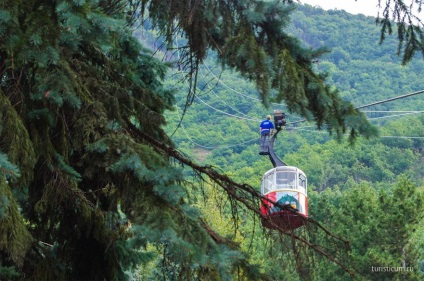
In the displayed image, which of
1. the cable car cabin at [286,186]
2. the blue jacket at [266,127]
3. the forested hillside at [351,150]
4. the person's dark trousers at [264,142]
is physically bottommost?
the cable car cabin at [286,186]

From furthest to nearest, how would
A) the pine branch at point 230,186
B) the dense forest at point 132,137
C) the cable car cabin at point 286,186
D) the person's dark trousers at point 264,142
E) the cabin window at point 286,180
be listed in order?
the person's dark trousers at point 264,142, the cabin window at point 286,180, the cable car cabin at point 286,186, the pine branch at point 230,186, the dense forest at point 132,137

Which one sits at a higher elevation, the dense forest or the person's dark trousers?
the person's dark trousers

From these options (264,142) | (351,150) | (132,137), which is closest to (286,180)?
(264,142)

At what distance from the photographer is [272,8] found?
12.8 feet

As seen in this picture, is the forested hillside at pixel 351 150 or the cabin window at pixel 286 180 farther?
the forested hillside at pixel 351 150

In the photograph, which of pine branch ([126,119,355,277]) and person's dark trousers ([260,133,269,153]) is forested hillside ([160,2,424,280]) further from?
person's dark trousers ([260,133,269,153])

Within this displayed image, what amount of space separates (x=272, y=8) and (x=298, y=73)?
1.11 ft

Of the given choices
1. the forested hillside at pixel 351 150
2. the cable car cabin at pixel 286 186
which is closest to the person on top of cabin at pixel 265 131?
the forested hillside at pixel 351 150

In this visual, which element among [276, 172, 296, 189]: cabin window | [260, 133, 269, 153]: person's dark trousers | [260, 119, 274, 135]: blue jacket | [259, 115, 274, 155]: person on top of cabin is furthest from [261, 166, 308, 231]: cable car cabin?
[260, 119, 274, 135]: blue jacket

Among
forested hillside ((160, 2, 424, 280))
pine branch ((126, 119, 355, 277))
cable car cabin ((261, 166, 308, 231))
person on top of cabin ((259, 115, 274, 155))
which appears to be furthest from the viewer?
forested hillside ((160, 2, 424, 280))

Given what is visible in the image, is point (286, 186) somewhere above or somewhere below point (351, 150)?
below

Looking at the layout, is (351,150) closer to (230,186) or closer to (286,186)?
(286,186)

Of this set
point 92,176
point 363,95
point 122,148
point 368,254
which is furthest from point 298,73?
point 363,95

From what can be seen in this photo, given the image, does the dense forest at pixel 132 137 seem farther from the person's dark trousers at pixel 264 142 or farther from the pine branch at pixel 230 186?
the person's dark trousers at pixel 264 142
